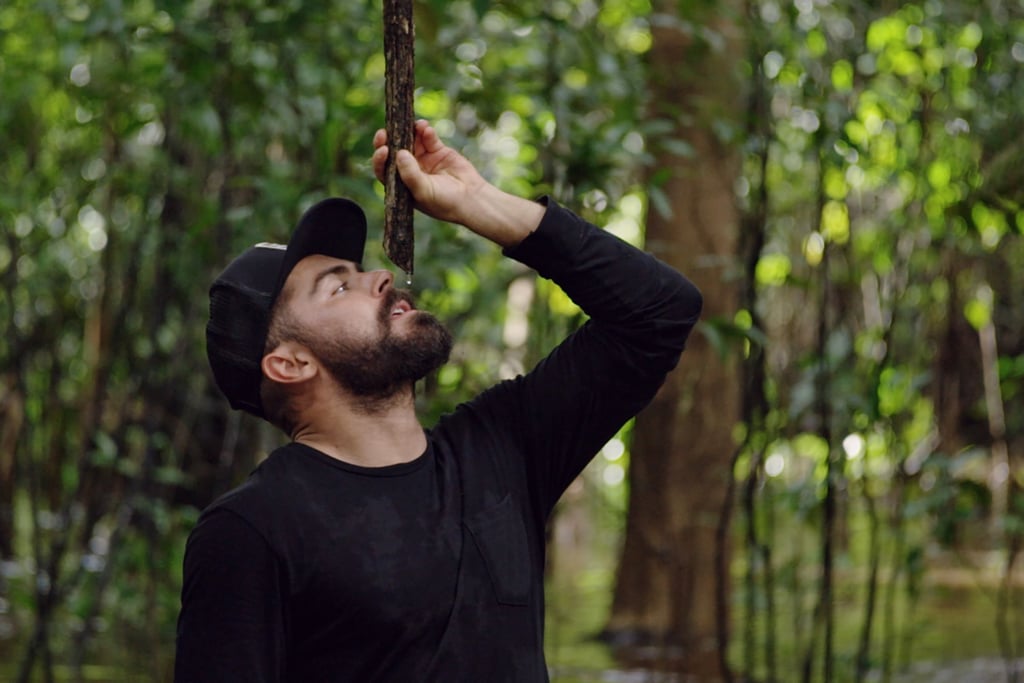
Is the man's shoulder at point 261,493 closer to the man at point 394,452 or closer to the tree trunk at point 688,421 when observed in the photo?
the man at point 394,452

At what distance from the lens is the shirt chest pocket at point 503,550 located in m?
2.39

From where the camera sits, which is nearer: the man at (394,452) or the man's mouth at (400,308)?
the man at (394,452)

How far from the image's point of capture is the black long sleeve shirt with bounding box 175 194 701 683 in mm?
2178

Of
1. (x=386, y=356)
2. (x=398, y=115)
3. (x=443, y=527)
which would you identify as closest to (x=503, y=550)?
(x=443, y=527)

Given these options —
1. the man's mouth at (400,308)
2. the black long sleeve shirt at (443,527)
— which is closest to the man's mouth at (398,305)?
the man's mouth at (400,308)

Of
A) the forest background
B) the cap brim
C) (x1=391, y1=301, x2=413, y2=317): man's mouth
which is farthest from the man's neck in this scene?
the forest background

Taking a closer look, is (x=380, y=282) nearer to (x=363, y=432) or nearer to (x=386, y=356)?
(x=386, y=356)

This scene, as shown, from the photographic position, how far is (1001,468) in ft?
19.7

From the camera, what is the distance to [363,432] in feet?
7.97

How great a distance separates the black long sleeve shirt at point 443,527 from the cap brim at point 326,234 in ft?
0.96

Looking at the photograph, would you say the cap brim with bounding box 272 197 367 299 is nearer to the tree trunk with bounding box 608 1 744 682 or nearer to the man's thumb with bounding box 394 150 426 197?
the man's thumb with bounding box 394 150 426 197

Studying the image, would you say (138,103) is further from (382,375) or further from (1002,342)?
(1002,342)

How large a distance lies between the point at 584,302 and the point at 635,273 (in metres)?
0.11

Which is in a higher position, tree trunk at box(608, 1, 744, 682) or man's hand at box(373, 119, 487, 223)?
man's hand at box(373, 119, 487, 223)
